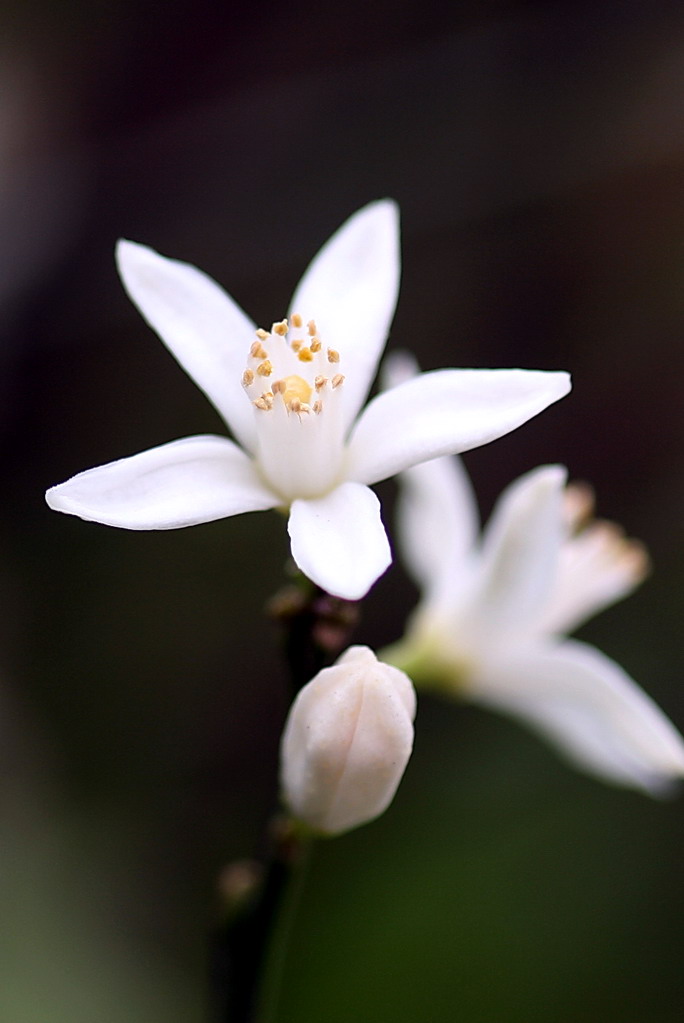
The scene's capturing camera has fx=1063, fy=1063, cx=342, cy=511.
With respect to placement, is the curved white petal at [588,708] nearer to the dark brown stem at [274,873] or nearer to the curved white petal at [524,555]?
the curved white petal at [524,555]

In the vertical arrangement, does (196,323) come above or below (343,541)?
above

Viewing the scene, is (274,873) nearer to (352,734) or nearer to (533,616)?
(352,734)

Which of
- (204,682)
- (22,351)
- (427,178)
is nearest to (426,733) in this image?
(204,682)

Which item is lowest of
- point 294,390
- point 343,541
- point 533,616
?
point 533,616

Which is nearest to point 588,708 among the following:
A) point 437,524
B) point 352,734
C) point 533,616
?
point 533,616

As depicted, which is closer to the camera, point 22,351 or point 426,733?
point 426,733

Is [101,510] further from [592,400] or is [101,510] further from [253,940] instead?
[592,400]
